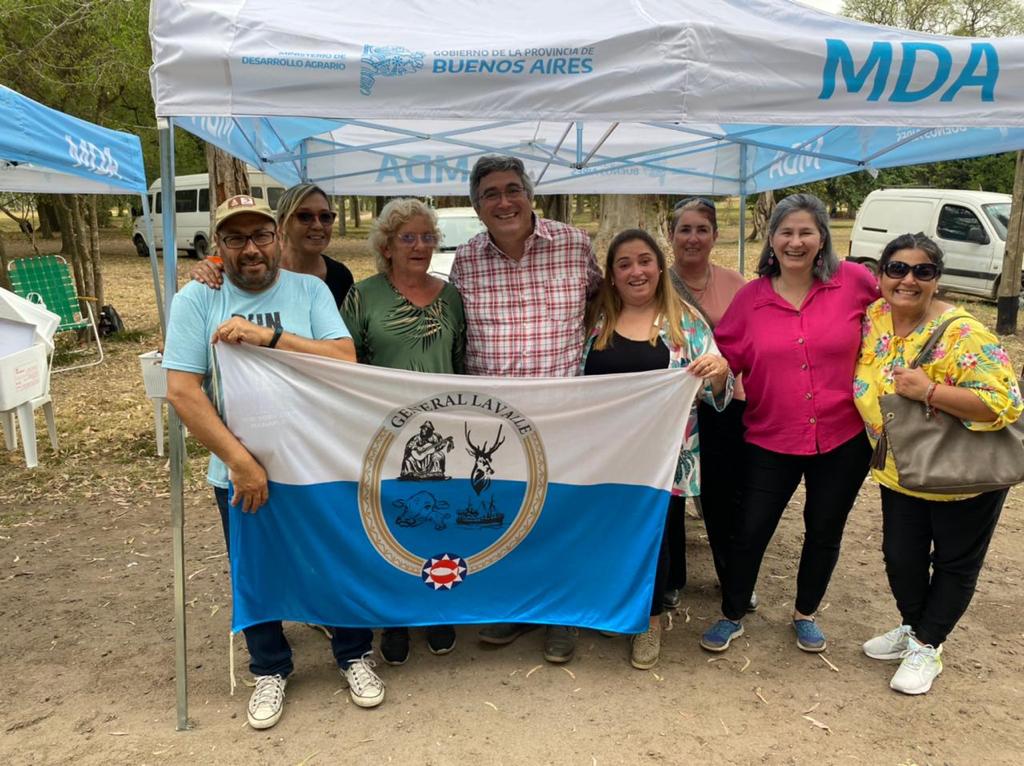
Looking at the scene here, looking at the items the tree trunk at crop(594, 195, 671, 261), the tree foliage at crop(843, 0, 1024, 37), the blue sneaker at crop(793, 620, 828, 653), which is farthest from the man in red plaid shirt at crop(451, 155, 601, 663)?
the tree foliage at crop(843, 0, 1024, 37)

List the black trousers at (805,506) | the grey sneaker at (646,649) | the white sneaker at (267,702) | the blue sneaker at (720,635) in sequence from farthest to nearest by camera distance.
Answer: the blue sneaker at (720,635) < the grey sneaker at (646,649) < the black trousers at (805,506) < the white sneaker at (267,702)

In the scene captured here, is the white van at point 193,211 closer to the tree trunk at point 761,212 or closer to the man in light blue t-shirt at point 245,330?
the tree trunk at point 761,212

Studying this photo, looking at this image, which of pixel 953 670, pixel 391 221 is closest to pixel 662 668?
pixel 953 670

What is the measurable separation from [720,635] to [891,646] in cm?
68

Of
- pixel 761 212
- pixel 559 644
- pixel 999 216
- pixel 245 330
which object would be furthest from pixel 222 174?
pixel 761 212

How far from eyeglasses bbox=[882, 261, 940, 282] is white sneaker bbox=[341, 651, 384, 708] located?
2378 millimetres

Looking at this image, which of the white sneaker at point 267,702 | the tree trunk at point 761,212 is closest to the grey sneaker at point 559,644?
the white sneaker at point 267,702

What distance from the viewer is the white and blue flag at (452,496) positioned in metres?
2.66

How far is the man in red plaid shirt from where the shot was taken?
9.62 ft

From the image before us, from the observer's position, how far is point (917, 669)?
288 centimetres

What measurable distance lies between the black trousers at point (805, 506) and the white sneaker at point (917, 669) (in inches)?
15.5

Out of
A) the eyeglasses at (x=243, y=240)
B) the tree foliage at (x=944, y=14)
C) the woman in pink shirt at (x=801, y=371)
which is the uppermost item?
the tree foliage at (x=944, y=14)

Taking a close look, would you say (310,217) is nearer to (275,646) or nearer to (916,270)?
(275,646)

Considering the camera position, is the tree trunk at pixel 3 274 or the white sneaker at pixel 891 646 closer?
the white sneaker at pixel 891 646
